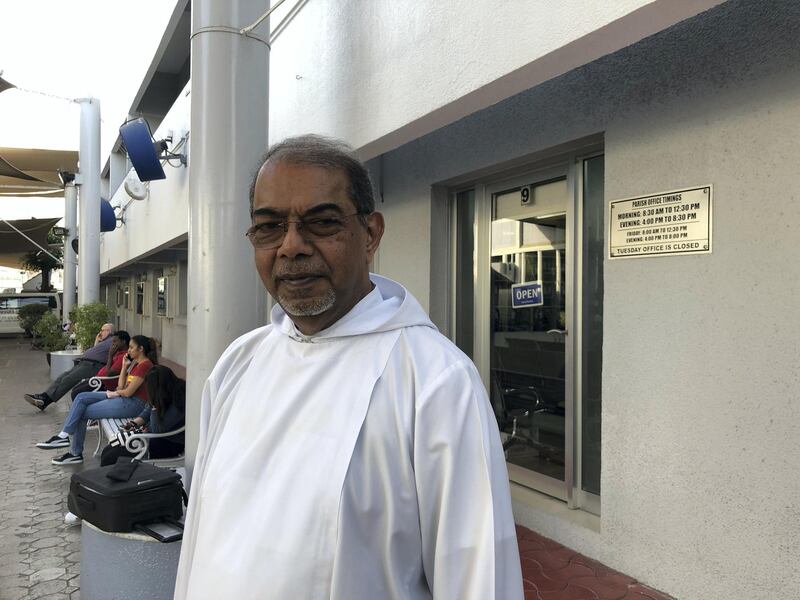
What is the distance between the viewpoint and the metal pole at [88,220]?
14.0m

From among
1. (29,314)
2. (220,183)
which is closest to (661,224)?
(220,183)

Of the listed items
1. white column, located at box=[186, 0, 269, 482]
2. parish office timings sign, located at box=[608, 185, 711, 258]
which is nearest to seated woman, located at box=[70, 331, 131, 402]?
white column, located at box=[186, 0, 269, 482]

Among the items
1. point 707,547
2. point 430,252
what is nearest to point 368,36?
point 430,252

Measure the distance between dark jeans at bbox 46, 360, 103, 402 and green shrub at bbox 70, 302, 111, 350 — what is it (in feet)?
11.6

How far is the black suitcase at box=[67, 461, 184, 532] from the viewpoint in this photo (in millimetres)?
3064

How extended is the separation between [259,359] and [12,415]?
31.8 ft

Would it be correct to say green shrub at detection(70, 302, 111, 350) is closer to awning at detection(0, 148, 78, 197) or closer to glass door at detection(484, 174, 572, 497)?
awning at detection(0, 148, 78, 197)

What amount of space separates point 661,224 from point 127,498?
10.2 ft

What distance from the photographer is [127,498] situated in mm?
3076

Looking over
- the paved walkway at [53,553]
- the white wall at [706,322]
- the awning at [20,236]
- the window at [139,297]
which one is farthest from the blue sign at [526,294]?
the awning at [20,236]

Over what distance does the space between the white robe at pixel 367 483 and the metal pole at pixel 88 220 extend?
554 inches

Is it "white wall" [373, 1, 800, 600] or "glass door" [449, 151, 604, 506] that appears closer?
"white wall" [373, 1, 800, 600]

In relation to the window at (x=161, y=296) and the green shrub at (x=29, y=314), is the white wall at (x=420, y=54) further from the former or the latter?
the green shrub at (x=29, y=314)

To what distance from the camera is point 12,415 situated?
9562mm
